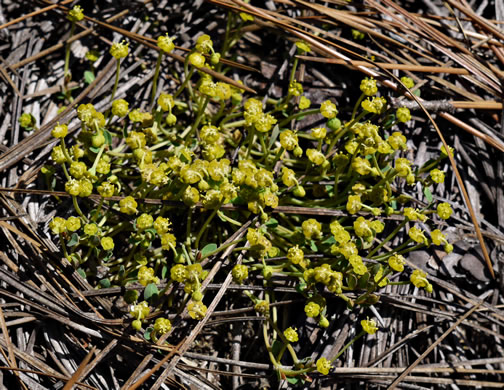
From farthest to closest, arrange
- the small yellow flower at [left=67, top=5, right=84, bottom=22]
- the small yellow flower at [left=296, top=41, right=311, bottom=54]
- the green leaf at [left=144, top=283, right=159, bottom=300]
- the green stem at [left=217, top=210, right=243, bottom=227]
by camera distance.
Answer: the small yellow flower at [left=296, top=41, right=311, bottom=54], the small yellow flower at [left=67, top=5, right=84, bottom=22], the green stem at [left=217, top=210, right=243, bottom=227], the green leaf at [left=144, top=283, right=159, bottom=300]

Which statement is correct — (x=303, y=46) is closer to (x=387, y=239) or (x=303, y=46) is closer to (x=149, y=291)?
(x=387, y=239)

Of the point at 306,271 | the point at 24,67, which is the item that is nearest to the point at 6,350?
the point at 306,271

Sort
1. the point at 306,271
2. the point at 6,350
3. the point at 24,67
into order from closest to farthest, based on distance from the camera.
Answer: the point at 6,350
the point at 306,271
the point at 24,67

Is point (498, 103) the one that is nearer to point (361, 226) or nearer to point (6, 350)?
point (361, 226)

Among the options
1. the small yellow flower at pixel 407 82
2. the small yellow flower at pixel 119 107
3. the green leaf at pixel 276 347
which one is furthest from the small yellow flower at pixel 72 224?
the small yellow flower at pixel 407 82

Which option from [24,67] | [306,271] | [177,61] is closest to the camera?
[306,271]

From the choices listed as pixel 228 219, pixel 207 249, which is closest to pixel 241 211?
pixel 228 219

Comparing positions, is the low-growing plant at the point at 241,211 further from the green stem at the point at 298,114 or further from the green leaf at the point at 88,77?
the green leaf at the point at 88,77

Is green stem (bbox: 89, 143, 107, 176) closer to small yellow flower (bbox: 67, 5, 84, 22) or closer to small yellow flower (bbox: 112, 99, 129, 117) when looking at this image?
small yellow flower (bbox: 112, 99, 129, 117)

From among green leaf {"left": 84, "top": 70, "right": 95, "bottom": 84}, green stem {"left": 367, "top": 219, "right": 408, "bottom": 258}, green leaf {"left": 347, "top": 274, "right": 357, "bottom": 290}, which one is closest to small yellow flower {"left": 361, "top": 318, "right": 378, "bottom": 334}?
green leaf {"left": 347, "top": 274, "right": 357, "bottom": 290}

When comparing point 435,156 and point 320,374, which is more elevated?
point 435,156
